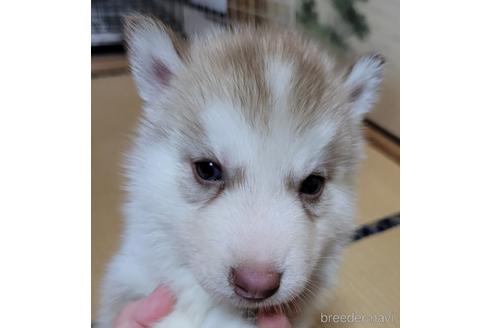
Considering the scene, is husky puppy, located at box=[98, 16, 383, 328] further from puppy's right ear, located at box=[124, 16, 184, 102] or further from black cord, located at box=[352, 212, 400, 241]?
black cord, located at box=[352, 212, 400, 241]

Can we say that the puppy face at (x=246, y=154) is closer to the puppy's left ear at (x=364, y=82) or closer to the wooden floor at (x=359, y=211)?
the puppy's left ear at (x=364, y=82)

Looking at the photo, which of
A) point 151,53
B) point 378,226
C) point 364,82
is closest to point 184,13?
point 151,53

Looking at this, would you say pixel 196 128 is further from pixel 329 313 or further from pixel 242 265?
pixel 329 313

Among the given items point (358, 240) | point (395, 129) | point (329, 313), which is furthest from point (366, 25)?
point (329, 313)

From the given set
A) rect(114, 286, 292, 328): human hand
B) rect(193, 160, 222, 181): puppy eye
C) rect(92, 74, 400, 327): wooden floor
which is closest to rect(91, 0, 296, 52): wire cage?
rect(92, 74, 400, 327): wooden floor

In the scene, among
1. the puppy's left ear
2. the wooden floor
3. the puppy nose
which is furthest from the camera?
the wooden floor

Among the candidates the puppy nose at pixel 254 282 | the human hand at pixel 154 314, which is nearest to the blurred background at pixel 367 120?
the human hand at pixel 154 314

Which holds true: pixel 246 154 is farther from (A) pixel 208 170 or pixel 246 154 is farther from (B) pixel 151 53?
(B) pixel 151 53
